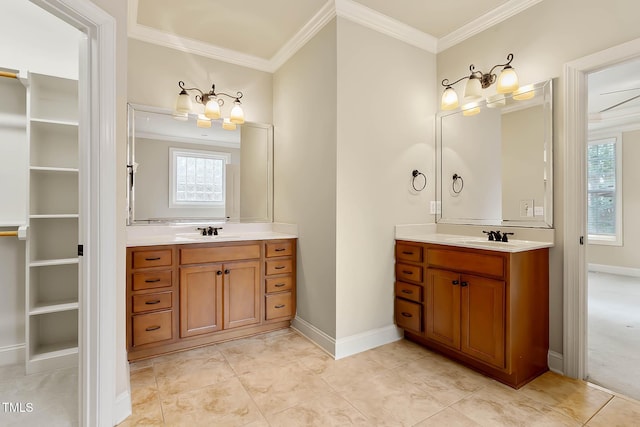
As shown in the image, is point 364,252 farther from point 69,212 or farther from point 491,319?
point 69,212

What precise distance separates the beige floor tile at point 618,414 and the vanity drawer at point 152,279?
277 centimetres

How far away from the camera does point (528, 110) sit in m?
2.41

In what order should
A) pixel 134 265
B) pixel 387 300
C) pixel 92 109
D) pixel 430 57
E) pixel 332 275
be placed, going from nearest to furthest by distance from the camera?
pixel 92 109, pixel 134 265, pixel 332 275, pixel 387 300, pixel 430 57

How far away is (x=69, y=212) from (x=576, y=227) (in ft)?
11.9

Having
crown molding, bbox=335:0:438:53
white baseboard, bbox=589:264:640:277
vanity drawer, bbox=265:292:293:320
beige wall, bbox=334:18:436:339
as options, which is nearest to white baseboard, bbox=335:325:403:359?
beige wall, bbox=334:18:436:339

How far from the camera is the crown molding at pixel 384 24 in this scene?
2.47 m

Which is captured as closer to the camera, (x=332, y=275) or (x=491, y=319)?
(x=491, y=319)

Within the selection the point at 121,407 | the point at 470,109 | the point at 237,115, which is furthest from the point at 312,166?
the point at 121,407

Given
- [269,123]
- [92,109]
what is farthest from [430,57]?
[92,109]

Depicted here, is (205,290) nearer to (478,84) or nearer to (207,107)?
(207,107)

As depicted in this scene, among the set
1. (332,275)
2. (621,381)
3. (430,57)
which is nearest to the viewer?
(621,381)

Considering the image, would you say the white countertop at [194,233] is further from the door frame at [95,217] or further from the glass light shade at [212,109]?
the glass light shade at [212,109]

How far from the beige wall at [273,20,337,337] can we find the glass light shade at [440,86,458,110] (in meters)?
1.03

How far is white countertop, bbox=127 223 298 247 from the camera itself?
8.34ft
